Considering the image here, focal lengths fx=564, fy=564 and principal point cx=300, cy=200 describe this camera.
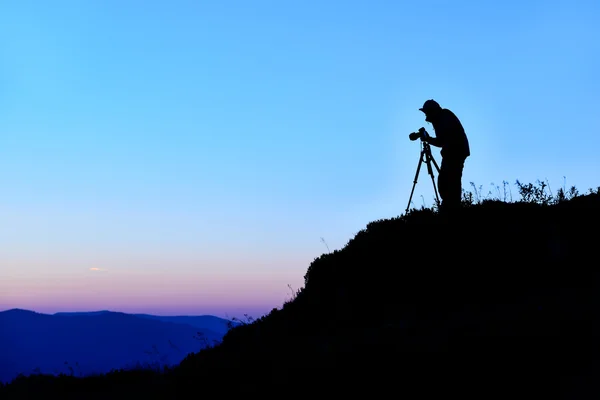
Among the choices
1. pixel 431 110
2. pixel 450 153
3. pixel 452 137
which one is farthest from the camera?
pixel 431 110

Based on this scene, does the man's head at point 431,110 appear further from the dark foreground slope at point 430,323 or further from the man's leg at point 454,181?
the dark foreground slope at point 430,323

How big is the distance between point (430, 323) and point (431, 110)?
6628mm

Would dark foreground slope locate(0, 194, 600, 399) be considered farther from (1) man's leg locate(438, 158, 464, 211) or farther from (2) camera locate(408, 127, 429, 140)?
(2) camera locate(408, 127, 429, 140)

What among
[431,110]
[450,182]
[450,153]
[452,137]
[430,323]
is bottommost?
[430,323]

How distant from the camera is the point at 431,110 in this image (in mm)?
14906

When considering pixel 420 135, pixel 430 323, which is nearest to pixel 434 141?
pixel 420 135

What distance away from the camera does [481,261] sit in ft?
41.9

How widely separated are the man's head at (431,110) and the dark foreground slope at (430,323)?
2625 mm

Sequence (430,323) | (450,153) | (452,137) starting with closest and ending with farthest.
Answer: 1. (430,323)
2. (452,137)
3. (450,153)

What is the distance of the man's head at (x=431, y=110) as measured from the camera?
14.9 m

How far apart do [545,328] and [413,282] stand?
4436 millimetres

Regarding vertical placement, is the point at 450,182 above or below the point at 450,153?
below

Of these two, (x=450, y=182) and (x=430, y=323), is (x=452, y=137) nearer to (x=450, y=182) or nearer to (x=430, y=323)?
(x=450, y=182)

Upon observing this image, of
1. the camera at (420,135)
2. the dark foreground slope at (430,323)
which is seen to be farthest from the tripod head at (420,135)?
the dark foreground slope at (430,323)
